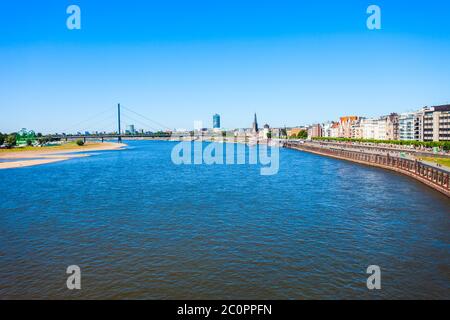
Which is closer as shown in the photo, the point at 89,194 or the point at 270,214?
the point at 270,214

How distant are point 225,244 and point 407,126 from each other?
110 m

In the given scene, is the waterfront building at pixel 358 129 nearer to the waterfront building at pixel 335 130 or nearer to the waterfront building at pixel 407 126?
the waterfront building at pixel 335 130

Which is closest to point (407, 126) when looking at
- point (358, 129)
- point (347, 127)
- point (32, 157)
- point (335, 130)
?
point (358, 129)

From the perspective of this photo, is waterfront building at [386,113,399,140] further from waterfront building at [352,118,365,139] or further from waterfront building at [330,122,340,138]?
waterfront building at [330,122,340,138]

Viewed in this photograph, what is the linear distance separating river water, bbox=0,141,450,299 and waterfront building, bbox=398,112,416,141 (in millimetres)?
84248

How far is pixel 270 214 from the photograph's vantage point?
81.6 feet

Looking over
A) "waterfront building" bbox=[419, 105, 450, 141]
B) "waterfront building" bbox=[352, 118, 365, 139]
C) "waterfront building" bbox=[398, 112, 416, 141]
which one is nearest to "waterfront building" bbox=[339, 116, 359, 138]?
"waterfront building" bbox=[352, 118, 365, 139]

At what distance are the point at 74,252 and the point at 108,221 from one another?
6011 millimetres

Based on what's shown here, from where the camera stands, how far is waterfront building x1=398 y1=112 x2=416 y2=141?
108m

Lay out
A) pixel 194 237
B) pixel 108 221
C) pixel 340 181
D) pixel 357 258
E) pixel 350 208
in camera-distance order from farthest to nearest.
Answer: pixel 340 181 → pixel 350 208 → pixel 108 221 → pixel 194 237 → pixel 357 258

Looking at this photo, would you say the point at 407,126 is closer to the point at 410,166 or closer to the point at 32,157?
the point at 410,166
